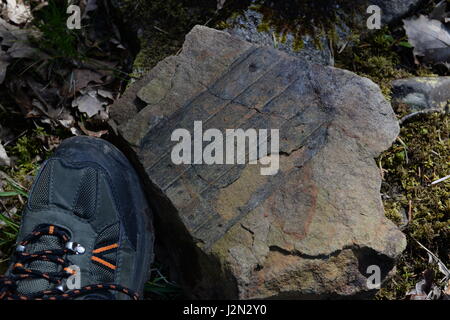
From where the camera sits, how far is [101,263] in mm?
2721

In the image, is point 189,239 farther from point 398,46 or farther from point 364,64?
point 398,46

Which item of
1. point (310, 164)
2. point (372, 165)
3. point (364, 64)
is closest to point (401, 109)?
point (364, 64)

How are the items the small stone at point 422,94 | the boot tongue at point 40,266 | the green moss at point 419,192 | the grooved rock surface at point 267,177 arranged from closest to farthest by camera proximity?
the grooved rock surface at point 267,177
the boot tongue at point 40,266
the green moss at point 419,192
the small stone at point 422,94

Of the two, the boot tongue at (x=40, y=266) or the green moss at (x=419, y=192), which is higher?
the green moss at (x=419, y=192)

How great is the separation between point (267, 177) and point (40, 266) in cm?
117

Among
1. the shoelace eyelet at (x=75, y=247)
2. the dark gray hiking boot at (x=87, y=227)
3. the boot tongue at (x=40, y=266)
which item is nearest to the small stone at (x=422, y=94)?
the dark gray hiking boot at (x=87, y=227)

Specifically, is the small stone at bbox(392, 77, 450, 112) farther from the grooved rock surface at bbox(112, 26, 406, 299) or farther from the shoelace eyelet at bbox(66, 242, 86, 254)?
the shoelace eyelet at bbox(66, 242, 86, 254)

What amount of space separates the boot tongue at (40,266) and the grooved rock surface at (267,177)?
1.78ft

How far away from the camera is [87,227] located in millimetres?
2770

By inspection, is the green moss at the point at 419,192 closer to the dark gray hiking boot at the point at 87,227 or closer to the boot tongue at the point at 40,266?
the dark gray hiking boot at the point at 87,227

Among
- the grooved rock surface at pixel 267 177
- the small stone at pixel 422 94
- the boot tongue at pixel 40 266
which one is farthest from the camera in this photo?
the small stone at pixel 422 94

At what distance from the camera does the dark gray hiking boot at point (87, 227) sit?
2.63m

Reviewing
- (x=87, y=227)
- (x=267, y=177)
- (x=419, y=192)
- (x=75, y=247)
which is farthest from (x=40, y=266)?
(x=419, y=192)

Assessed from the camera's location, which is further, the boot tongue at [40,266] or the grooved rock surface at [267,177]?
the boot tongue at [40,266]
